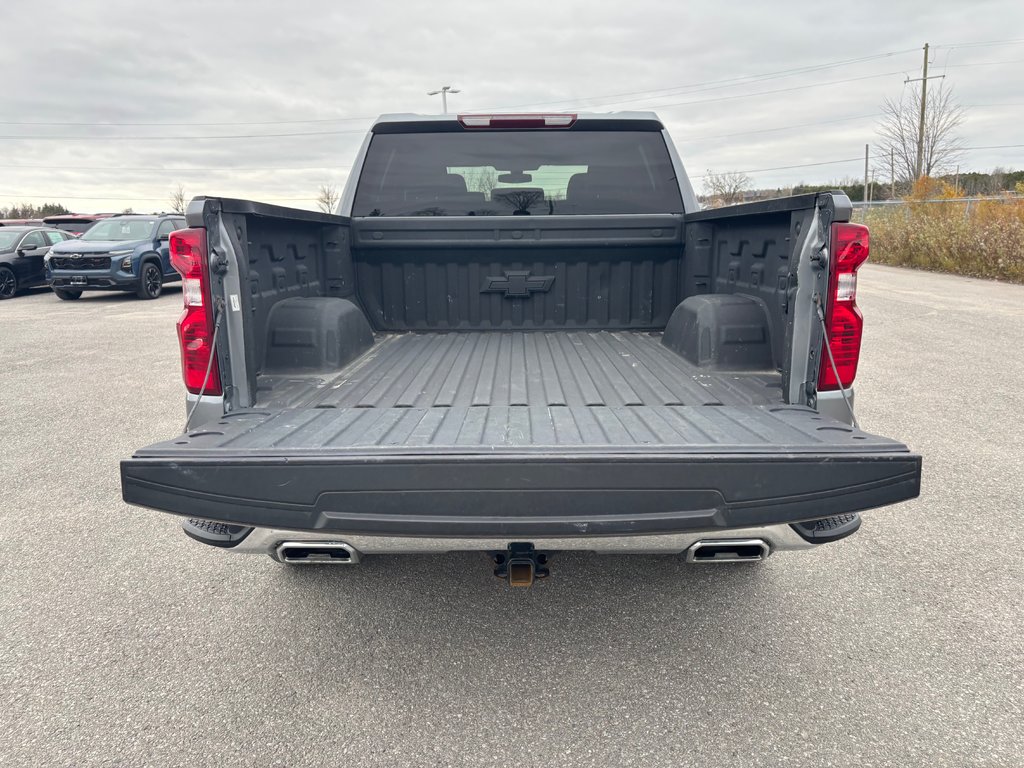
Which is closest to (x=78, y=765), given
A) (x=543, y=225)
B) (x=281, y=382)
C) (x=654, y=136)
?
(x=281, y=382)

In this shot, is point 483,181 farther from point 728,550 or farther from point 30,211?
point 30,211

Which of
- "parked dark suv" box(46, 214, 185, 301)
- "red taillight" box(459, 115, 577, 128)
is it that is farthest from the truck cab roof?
"parked dark suv" box(46, 214, 185, 301)

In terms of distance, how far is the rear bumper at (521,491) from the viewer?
6.57ft

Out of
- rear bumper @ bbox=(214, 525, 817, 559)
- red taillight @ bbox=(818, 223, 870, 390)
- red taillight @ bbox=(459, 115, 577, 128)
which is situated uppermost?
red taillight @ bbox=(459, 115, 577, 128)

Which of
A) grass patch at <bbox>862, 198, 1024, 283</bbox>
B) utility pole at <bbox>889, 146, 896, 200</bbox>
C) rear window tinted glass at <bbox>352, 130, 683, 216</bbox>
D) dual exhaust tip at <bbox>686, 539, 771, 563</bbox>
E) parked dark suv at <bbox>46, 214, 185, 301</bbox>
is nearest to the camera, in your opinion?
dual exhaust tip at <bbox>686, 539, 771, 563</bbox>

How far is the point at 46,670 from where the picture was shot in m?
2.65

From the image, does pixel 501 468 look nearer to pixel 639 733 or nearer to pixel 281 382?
pixel 639 733

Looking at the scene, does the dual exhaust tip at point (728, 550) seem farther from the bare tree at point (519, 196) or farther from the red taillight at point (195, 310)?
the bare tree at point (519, 196)

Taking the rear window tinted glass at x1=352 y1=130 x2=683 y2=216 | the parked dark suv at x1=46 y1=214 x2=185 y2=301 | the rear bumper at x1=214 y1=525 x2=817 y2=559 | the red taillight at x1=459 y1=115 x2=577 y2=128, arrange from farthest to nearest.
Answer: the parked dark suv at x1=46 y1=214 x2=185 y2=301
the rear window tinted glass at x1=352 y1=130 x2=683 y2=216
the red taillight at x1=459 y1=115 x2=577 y2=128
the rear bumper at x1=214 y1=525 x2=817 y2=559

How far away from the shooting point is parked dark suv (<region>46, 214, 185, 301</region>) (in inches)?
595

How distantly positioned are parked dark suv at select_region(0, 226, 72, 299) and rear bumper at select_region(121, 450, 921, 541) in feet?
60.4

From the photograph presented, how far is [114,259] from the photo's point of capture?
15133mm

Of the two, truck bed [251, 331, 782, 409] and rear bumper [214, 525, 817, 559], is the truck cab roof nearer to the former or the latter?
truck bed [251, 331, 782, 409]

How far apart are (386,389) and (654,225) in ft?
6.68
